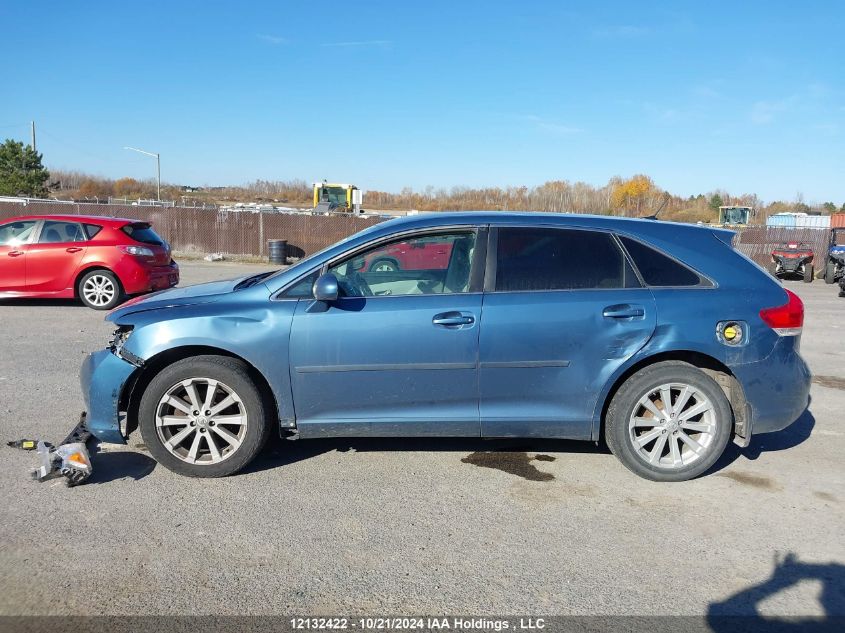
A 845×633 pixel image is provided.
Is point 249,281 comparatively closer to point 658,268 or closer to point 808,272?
point 658,268

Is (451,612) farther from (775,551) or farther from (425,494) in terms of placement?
(775,551)

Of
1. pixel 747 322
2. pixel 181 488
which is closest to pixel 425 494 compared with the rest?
pixel 181 488

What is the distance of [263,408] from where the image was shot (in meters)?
4.25

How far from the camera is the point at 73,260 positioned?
1068 cm

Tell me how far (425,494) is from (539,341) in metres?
1.19

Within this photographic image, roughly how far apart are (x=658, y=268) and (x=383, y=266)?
182 centimetres

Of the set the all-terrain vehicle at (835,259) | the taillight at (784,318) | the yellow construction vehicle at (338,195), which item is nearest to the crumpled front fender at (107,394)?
the taillight at (784,318)

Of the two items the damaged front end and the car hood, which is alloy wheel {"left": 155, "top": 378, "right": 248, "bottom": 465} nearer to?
the damaged front end

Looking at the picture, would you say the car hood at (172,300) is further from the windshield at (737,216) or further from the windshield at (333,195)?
the windshield at (737,216)

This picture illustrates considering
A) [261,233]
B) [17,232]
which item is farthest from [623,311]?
[261,233]

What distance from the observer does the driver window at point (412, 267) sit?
14.4ft

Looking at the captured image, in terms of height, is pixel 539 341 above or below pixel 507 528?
above

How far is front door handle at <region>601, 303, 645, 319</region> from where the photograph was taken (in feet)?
14.0

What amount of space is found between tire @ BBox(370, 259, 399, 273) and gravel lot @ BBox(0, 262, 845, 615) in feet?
4.38
